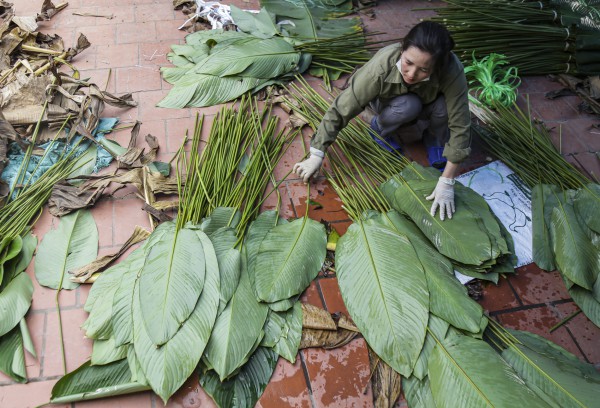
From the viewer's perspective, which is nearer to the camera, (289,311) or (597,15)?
(289,311)

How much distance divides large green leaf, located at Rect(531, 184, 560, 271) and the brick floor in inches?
2.2

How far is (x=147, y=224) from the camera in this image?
2.18 metres

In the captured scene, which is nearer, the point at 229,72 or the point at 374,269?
the point at 374,269

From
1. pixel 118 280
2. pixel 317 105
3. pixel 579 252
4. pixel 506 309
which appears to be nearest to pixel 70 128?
pixel 118 280

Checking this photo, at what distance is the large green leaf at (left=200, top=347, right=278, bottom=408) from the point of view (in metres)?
1.65

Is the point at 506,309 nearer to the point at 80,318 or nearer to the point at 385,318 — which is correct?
the point at 385,318

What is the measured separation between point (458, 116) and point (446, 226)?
1.58 ft

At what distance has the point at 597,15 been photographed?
318 cm

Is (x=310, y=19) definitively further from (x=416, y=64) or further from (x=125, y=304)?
(x=125, y=304)

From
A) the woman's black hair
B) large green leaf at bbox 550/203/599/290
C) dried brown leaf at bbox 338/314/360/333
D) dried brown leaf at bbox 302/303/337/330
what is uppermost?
the woman's black hair

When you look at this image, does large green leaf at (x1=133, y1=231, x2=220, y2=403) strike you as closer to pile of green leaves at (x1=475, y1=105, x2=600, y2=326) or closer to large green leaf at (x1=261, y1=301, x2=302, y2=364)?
large green leaf at (x1=261, y1=301, x2=302, y2=364)

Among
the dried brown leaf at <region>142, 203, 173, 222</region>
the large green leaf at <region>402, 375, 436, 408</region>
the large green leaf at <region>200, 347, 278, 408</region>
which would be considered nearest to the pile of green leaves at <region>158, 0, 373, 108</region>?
the dried brown leaf at <region>142, 203, 173, 222</region>

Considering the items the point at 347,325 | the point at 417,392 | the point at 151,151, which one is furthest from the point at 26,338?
the point at 417,392

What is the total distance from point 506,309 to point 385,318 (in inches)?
23.5
